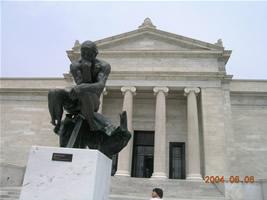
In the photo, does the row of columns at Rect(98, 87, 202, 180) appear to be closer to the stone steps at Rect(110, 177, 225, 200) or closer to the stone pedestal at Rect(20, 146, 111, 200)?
the stone steps at Rect(110, 177, 225, 200)

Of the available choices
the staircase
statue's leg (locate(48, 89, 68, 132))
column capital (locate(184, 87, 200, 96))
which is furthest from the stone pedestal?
column capital (locate(184, 87, 200, 96))

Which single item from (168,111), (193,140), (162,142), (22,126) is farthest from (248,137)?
(22,126)

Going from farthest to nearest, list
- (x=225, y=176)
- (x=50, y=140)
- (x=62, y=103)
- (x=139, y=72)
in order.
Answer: (x=50, y=140) < (x=139, y=72) < (x=225, y=176) < (x=62, y=103)

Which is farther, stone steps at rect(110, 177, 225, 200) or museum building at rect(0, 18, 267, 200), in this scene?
museum building at rect(0, 18, 267, 200)

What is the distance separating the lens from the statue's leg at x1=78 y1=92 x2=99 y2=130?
421 centimetres

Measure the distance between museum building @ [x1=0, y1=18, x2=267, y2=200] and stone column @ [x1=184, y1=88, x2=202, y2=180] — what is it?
0.25 ft

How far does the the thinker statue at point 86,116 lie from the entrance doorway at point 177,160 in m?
21.4

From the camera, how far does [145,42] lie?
27.3 meters

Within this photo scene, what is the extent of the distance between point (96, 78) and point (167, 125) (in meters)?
22.1

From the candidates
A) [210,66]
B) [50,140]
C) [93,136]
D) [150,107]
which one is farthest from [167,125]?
[93,136]

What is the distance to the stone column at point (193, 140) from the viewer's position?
70.3 ft

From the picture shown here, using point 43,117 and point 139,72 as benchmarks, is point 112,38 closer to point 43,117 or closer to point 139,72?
point 139,72

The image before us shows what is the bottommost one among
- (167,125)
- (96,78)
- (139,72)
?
(96,78)

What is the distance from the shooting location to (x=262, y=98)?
26.0 metres
